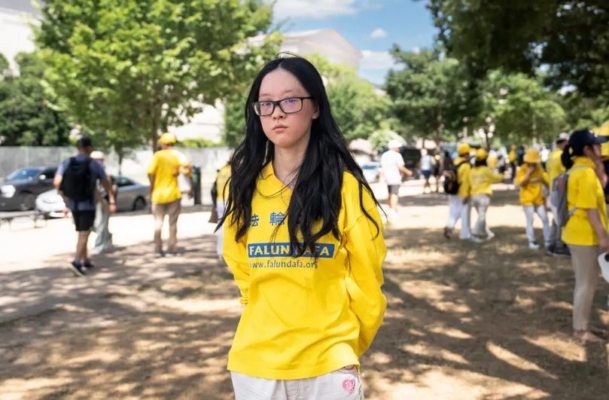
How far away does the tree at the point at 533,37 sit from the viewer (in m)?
8.51

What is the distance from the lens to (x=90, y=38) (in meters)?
20.2

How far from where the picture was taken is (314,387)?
7.23ft

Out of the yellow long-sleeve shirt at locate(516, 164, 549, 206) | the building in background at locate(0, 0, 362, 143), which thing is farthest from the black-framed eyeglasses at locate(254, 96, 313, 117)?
the building in background at locate(0, 0, 362, 143)

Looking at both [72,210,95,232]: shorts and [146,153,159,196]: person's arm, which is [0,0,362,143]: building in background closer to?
[146,153,159,196]: person's arm

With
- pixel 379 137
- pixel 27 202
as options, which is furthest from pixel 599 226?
pixel 379 137

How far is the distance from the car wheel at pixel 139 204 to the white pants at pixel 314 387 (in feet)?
68.3

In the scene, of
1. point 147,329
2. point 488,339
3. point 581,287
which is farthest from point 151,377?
point 581,287

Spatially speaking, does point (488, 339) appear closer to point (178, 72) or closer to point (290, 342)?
point (290, 342)

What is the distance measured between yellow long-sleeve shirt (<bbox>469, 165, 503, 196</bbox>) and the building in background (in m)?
13.8

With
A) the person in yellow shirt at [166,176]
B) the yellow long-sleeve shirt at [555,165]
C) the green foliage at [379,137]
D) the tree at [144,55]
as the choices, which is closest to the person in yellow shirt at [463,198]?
the yellow long-sleeve shirt at [555,165]

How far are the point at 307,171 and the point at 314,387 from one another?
68cm

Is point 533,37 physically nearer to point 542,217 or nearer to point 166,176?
point 542,217

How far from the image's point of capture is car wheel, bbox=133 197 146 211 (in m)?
22.5

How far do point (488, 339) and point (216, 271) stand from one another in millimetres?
4506
